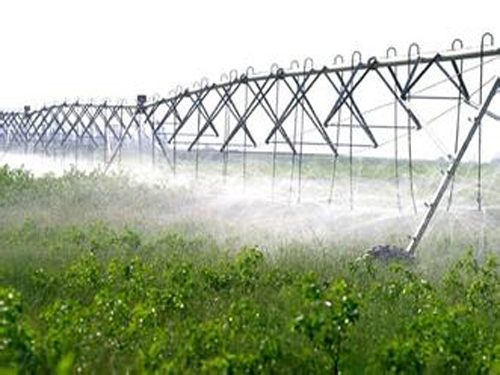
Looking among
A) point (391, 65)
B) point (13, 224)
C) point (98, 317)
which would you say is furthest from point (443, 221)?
point (98, 317)

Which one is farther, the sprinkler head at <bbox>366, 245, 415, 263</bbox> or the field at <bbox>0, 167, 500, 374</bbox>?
the sprinkler head at <bbox>366, 245, 415, 263</bbox>

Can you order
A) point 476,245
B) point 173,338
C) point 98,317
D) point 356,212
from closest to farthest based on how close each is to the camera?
point 173,338 < point 98,317 < point 476,245 < point 356,212

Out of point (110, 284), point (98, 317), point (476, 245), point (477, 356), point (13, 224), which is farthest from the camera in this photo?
point (13, 224)

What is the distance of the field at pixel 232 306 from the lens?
4.94 m

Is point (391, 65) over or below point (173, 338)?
over

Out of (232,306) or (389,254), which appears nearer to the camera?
(232,306)

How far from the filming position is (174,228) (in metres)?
13.7

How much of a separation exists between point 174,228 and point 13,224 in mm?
2931

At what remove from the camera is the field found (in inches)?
195

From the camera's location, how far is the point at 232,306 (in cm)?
592

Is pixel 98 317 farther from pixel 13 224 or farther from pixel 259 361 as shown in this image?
pixel 13 224

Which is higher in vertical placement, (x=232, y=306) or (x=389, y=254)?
(x=232, y=306)

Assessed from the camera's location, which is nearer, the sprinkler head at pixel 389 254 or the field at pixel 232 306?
the field at pixel 232 306

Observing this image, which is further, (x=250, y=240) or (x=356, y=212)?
(x=356, y=212)
